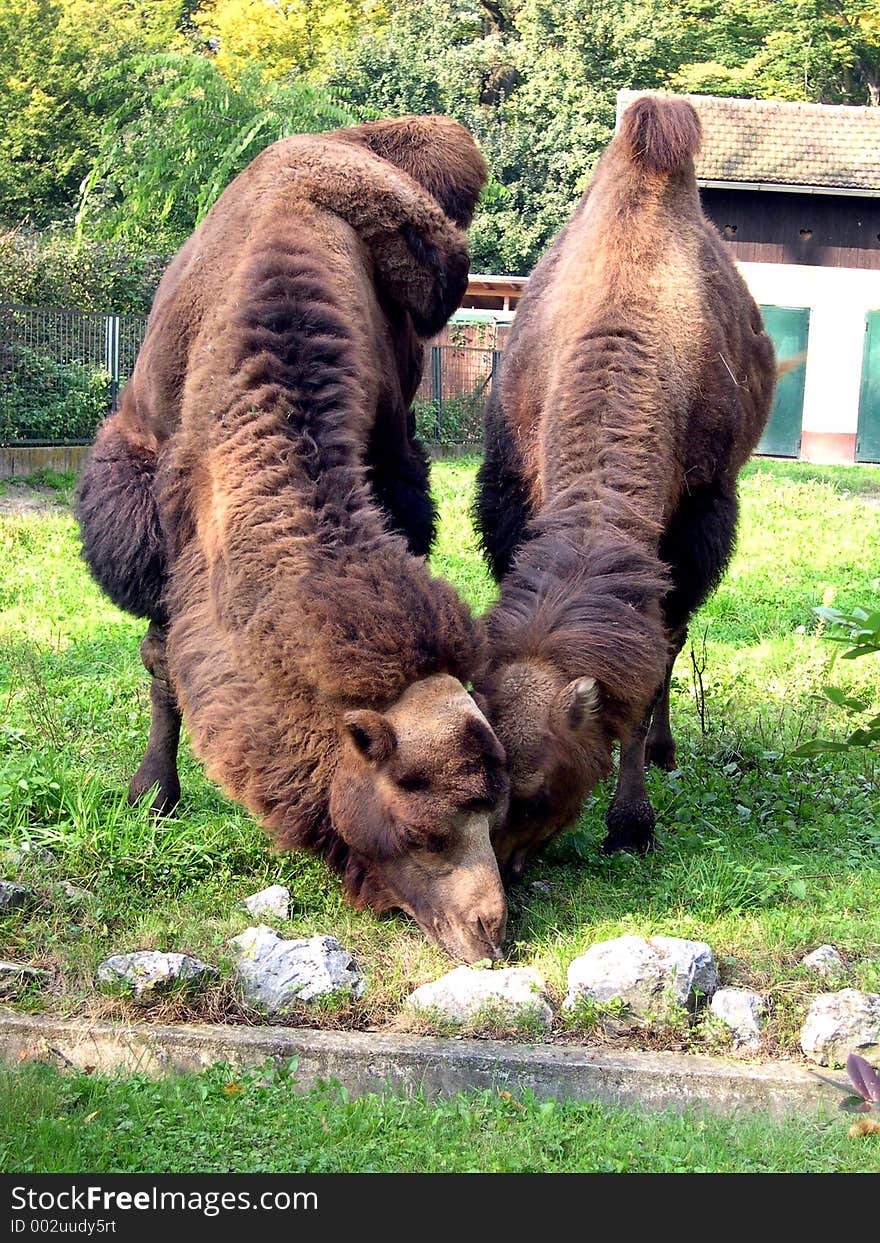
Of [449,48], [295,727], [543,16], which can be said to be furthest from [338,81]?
[295,727]

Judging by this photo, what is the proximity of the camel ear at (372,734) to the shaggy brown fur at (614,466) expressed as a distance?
0.54 meters

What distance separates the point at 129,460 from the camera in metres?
5.86

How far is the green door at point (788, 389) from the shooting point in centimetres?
2898

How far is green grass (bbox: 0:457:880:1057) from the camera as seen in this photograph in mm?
4699

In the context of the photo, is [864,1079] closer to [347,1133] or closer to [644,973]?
[347,1133]

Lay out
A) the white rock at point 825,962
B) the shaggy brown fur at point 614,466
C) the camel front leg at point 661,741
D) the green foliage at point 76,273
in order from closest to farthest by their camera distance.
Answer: the white rock at point 825,962 < the shaggy brown fur at point 614,466 < the camel front leg at point 661,741 < the green foliage at point 76,273

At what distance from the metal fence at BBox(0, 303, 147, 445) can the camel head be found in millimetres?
13458

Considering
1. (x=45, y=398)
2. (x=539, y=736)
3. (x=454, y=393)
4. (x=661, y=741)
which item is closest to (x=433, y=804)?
(x=539, y=736)

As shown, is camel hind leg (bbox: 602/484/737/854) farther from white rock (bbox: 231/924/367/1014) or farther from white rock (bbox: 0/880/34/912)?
white rock (bbox: 0/880/34/912)

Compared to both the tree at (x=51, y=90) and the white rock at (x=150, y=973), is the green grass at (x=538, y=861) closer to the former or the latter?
the white rock at (x=150, y=973)

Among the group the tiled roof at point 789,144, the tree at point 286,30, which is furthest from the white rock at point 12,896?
the tree at point 286,30

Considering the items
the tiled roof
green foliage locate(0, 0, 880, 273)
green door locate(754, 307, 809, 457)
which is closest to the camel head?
green door locate(754, 307, 809, 457)

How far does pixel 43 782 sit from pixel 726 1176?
314 centimetres

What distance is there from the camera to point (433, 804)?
4.49m
